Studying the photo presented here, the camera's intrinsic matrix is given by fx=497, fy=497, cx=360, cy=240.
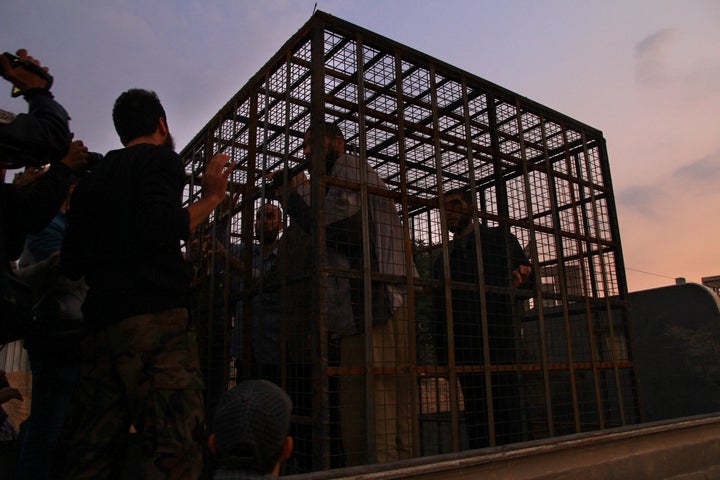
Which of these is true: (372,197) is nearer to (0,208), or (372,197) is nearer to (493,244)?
(493,244)

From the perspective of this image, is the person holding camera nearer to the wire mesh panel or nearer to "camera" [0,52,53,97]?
"camera" [0,52,53,97]

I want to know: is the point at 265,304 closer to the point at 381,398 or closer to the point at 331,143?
the point at 381,398

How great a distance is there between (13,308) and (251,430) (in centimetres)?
129

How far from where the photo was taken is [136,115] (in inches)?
86.8

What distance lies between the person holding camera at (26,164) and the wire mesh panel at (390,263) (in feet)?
4.79

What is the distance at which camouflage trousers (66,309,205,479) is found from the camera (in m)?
1.71

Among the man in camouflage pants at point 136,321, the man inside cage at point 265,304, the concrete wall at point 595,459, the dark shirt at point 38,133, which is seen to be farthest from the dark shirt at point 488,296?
the dark shirt at point 38,133

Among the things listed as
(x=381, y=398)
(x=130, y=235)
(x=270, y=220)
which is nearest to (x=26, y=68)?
(x=130, y=235)

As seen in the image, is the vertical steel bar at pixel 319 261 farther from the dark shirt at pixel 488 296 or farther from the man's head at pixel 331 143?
the dark shirt at pixel 488 296

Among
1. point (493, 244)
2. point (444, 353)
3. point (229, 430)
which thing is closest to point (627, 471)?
point (444, 353)

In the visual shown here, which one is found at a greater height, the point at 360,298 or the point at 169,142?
the point at 169,142

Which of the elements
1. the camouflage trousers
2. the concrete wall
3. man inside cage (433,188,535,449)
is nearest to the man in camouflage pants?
the camouflage trousers

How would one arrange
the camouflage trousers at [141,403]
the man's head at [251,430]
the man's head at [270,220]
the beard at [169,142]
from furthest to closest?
the man's head at [270,220], the beard at [169,142], the camouflage trousers at [141,403], the man's head at [251,430]

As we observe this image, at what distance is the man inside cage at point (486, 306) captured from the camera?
4160 millimetres
